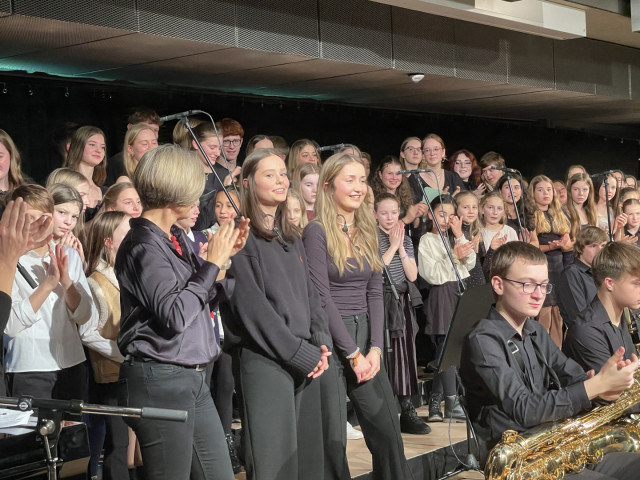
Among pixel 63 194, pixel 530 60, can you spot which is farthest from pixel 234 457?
pixel 530 60

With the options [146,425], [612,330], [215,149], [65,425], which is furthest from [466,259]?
[65,425]

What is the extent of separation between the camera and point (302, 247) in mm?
3242

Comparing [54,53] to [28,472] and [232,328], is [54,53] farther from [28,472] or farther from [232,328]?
[28,472]

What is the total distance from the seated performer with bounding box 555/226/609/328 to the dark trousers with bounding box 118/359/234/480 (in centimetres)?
297

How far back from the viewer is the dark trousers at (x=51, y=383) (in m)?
3.28

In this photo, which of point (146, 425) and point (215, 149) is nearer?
point (146, 425)

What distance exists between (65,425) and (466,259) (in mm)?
3875

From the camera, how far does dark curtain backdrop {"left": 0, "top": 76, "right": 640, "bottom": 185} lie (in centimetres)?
512

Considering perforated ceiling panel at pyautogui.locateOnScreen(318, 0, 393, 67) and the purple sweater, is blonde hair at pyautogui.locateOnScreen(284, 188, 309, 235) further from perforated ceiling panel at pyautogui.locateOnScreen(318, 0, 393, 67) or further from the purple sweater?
perforated ceiling panel at pyautogui.locateOnScreen(318, 0, 393, 67)

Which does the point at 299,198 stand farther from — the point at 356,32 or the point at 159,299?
the point at 356,32

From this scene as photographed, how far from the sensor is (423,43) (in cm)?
608

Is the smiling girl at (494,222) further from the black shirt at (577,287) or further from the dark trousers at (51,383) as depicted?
the dark trousers at (51,383)

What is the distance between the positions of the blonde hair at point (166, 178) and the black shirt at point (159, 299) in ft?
0.26

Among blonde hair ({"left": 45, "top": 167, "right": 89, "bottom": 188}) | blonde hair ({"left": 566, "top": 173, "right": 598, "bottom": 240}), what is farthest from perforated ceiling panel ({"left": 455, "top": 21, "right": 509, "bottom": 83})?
blonde hair ({"left": 45, "top": 167, "right": 89, "bottom": 188})
